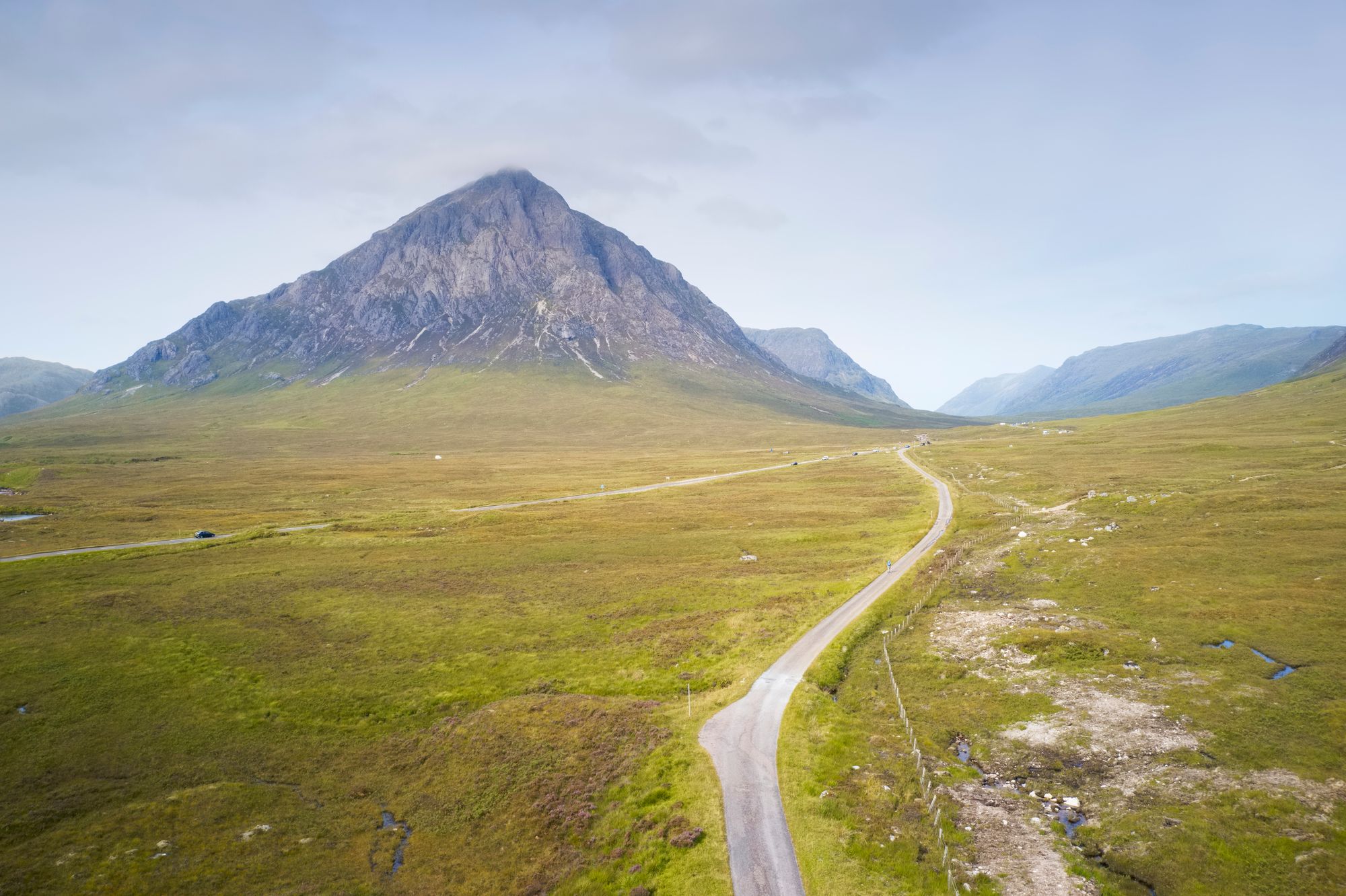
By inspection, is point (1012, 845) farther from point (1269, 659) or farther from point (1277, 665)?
point (1269, 659)

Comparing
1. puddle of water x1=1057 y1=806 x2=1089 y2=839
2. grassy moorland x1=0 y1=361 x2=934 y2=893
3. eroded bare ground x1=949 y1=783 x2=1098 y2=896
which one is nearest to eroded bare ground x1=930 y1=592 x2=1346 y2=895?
eroded bare ground x1=949 y1=783 x2=1098 y2=896

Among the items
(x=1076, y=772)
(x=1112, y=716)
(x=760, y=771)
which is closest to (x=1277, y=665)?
(x=1112, y=716)

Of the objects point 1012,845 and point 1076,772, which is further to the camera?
point 1076,772

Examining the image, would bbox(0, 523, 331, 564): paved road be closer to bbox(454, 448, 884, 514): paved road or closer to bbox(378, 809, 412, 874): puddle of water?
bbox(454, 448, 884, 514): paved road

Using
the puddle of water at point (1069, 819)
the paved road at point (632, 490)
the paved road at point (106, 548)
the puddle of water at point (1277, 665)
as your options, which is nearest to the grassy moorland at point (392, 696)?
the paved road at point (106, 548)

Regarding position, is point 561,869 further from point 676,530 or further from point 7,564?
point 7,564
